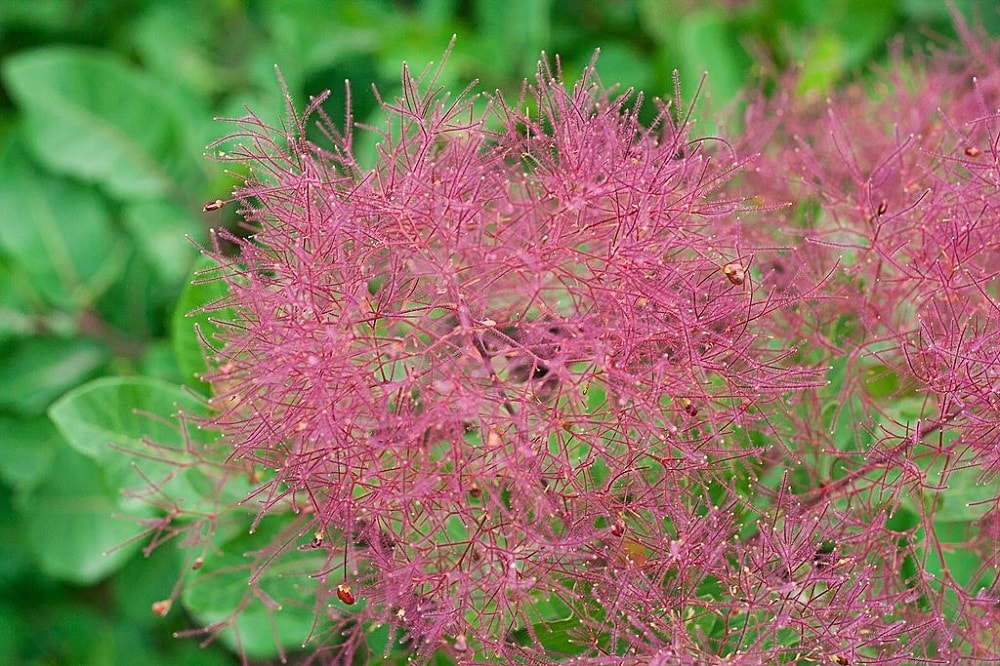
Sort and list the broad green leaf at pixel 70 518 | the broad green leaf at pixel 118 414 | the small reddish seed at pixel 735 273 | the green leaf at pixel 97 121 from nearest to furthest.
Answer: the small reddish seed at pixel 735 273 → the broad green leaf at pixel 118 414 → the broad green leaf at pixel 70 518 → the green leaf at pixel 97 121

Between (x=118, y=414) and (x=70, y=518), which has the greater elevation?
(x=118, y=414)

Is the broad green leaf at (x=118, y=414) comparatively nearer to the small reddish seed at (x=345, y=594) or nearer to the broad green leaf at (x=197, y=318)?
the broad green leaf at (x=197, y=318)

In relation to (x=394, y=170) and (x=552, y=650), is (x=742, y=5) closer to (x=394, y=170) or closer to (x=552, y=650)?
(x=394, y=170)

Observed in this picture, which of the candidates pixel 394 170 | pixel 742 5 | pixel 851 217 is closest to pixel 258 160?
pixel 394 170

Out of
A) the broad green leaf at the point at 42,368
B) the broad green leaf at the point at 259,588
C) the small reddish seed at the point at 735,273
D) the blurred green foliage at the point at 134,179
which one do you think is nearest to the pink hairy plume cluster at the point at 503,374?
the small reddish seed at the point at 735,273

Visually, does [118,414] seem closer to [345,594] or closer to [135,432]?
[135,432]

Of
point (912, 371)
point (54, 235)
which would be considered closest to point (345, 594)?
point (912, 371)

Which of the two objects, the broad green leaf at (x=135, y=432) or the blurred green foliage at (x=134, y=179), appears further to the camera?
the blurred green foliage at (x=134, y=179)
